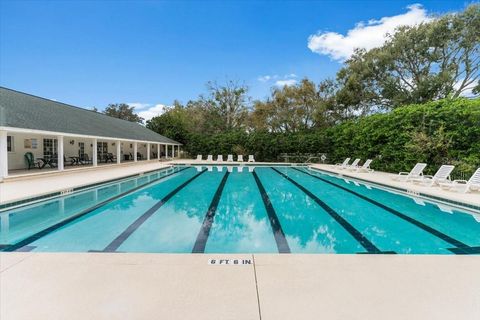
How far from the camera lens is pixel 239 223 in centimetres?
622

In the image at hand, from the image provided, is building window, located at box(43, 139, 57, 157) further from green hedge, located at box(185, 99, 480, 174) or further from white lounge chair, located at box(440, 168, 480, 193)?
white lounge chair, located at box(440, 168, 480, 193)

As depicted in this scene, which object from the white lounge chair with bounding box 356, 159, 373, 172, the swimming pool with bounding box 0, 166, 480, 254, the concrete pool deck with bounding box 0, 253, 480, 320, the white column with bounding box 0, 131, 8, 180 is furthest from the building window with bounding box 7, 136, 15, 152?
the white lounge chair with bounding box 356, 159, 373, 172

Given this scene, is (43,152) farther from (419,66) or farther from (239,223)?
(419,66)

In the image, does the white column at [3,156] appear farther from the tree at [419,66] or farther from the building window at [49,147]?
the tree at [419,66]

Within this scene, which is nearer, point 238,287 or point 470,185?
point 238,287

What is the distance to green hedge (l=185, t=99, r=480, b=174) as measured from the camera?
10.6 meters

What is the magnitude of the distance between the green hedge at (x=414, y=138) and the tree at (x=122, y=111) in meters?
40.5

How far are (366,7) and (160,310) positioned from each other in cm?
2263

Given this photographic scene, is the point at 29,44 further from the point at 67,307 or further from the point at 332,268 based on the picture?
the point at 332,268

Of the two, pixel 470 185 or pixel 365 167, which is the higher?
pixel 365 167

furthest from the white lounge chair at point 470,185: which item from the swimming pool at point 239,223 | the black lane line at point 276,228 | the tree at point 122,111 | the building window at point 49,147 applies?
the tree at point 122,111

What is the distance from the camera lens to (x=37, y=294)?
2713 mm

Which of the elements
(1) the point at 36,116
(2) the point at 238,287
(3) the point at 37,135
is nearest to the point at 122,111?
(3) the point at 37,135

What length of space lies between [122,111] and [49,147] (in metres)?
37.6
